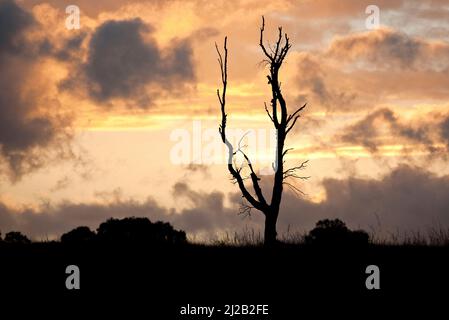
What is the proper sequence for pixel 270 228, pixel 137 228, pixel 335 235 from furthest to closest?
pixel 137 228
pixel 335 235
pixel 270 228

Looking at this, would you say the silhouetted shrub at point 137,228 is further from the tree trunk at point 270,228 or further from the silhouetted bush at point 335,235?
the tree trunk at point 270,228

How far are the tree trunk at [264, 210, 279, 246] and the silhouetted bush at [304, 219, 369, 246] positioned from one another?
54.1 inches

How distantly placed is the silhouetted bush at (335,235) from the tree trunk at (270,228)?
1375 mm

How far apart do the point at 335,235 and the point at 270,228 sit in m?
10.7

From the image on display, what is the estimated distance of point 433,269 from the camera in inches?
1006

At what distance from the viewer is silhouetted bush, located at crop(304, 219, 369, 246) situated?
1152 inches

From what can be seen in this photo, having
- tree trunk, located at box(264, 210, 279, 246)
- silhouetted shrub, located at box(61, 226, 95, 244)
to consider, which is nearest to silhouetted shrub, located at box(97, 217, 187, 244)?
silhouetted shrub, located at box(61, 226, 95, 244)

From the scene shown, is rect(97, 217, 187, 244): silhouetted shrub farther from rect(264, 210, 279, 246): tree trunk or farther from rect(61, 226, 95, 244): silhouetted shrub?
rect(264, 210, 279, 246): tree trunk

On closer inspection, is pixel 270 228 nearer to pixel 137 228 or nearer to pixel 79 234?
pixel 137 228

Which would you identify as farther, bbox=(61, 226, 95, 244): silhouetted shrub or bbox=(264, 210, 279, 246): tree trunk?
bbox=(61, 226, 95, 244): silhouetted shrub

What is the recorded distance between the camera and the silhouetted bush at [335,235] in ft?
96.0

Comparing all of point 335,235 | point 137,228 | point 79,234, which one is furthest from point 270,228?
point 79,234

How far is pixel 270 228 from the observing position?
30.1 m

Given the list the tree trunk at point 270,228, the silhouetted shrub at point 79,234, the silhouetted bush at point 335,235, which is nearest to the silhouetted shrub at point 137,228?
the silhouetted shrub at point 79,234
